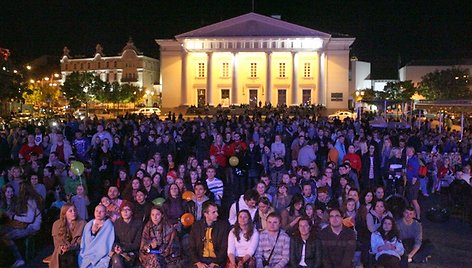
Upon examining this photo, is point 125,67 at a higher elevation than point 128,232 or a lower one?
higher

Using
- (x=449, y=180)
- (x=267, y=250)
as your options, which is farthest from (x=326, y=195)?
(x=449, y=180)

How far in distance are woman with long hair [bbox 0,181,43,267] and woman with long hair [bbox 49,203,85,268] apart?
1447 millimetres

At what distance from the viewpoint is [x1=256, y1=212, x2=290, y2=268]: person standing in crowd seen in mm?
7146

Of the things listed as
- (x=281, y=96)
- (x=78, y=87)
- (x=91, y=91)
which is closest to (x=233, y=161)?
(x=281, y=96)

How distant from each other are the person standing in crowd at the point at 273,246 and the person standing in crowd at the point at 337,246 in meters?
0.52

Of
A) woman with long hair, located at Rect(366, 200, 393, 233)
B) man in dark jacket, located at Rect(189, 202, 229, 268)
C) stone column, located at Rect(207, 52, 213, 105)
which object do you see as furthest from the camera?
stone column, located at Rect(207, 52, 213, 105)

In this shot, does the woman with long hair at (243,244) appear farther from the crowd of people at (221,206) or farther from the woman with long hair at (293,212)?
the woman with long hair at (293,212)

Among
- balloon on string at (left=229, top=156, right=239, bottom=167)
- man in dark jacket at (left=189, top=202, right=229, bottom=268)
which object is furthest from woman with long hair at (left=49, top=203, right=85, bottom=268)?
balloon on string at (left=229, top=156, right=239, bottom=167)

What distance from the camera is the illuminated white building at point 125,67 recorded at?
81875 mm

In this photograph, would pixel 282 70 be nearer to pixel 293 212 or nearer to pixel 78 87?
pixel 78 87

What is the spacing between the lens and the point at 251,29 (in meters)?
58.2

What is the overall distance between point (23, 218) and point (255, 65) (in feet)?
183

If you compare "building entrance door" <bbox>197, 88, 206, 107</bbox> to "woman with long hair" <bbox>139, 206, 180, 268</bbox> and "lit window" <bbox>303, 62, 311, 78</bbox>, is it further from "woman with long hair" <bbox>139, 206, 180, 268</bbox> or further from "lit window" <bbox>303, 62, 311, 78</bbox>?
"woman with long hair" <bbox>139, 206, 180, 268</bbox>

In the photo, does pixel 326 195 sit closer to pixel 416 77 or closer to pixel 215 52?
pixel 215 52
